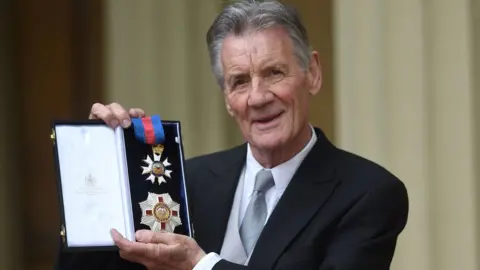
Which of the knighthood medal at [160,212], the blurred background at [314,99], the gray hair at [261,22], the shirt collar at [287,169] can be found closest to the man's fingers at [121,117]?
the knighthood medal at [160,212]

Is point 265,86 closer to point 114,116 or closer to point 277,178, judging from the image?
point 277,178

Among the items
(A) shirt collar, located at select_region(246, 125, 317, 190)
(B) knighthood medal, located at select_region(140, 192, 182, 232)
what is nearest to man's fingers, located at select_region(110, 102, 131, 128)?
(B) knighthood medal, located at select_region(140, 192, 182, 232)

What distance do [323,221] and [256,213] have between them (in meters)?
0.19

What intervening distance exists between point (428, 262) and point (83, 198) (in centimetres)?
165

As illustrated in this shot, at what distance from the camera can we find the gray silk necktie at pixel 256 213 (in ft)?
7.25

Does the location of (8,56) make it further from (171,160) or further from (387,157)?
(171,160)

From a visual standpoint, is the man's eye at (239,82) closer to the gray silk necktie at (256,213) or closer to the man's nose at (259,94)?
the man's nose at (259,94)

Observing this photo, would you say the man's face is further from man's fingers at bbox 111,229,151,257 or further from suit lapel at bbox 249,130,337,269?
man's fingers at bbox 111,229,151,257

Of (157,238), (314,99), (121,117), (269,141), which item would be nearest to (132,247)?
(157,238)

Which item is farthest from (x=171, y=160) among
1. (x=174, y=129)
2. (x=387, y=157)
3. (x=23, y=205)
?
(x=23, y=205)

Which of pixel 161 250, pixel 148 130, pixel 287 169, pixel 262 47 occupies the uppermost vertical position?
pixel 262 47

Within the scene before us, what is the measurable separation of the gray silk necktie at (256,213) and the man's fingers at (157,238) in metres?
0.24

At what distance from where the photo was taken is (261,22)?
7.16ft

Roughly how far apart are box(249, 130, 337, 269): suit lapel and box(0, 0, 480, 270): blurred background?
1.17 metres
